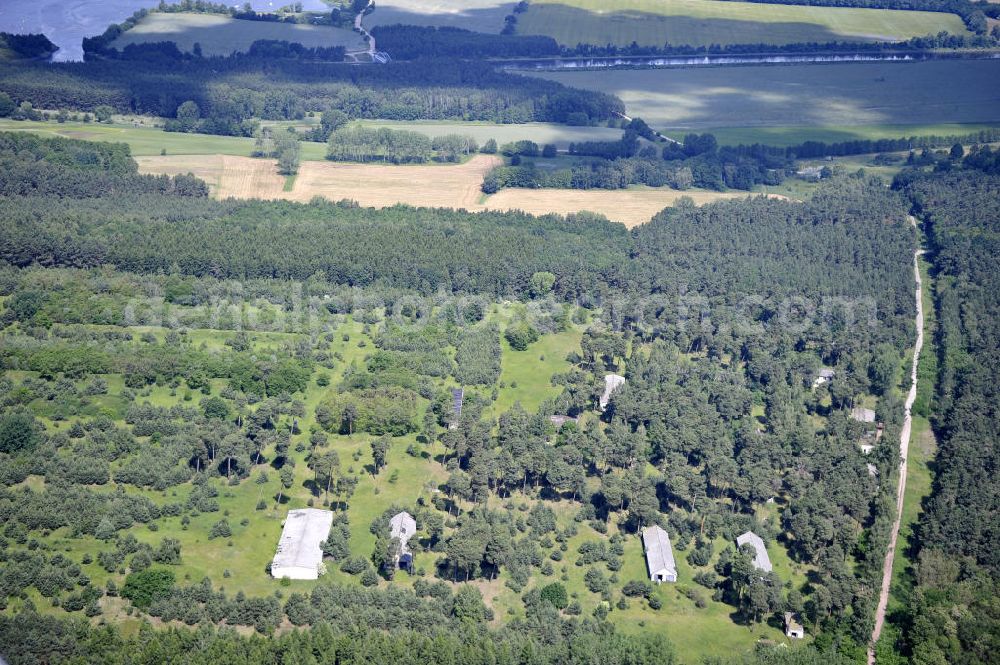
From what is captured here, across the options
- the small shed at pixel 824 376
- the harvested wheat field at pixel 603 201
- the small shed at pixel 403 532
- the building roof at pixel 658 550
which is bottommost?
the building roof at pixel 658 550

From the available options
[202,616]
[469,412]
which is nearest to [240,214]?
[469,412]

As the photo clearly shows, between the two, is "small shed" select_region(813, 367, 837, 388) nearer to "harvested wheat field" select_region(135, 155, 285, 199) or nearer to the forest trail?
the forest trail

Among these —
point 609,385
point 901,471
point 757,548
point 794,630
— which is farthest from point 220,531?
point 901,471

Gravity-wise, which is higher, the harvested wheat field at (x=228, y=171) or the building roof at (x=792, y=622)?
the harvested wheat field at (x=228, y=171)

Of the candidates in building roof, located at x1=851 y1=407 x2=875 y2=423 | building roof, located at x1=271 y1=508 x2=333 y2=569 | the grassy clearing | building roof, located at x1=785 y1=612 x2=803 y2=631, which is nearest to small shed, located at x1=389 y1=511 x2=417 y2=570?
building roof, located at x1=271 y1=508 x2=333 y2=569

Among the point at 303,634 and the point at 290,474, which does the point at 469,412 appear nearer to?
the point at 290,474

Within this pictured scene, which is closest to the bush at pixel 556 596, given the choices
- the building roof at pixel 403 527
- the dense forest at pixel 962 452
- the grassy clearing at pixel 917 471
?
the building roof at pixel 403 527

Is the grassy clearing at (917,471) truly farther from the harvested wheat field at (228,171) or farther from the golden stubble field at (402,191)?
the harvested wheat field at (228,171)
